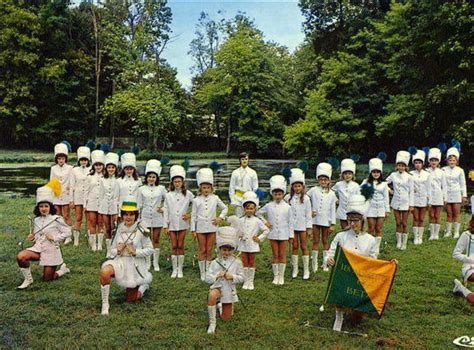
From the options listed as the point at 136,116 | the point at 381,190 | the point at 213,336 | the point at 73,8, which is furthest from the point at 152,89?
the point at 213,336

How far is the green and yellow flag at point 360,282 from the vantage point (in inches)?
217

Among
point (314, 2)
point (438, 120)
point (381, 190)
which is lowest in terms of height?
point (381, 190)

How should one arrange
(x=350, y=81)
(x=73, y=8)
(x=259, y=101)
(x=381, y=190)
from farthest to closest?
(x=73, y=8) → (x=259, y=101) → (x=350, y=81) → (x=381, y=190)

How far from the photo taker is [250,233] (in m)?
7.61

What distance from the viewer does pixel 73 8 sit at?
4569cm

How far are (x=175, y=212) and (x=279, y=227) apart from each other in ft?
5.83

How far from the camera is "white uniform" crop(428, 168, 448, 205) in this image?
1121 cm

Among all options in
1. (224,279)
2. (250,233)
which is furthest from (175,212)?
(224,279)

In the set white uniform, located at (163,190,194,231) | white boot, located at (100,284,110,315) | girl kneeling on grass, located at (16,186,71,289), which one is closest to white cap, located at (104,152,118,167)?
white uniform, located at (163,190,194,231)

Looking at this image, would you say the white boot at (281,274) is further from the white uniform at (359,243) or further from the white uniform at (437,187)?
the white uniform at (437,187)

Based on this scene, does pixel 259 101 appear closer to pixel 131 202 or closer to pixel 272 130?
pixel 272 130

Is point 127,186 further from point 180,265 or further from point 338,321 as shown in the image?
point 338,321

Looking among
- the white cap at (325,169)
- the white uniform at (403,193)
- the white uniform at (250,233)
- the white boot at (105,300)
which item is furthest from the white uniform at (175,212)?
the white uniform at (403,193)

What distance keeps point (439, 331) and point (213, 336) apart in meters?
2.67
